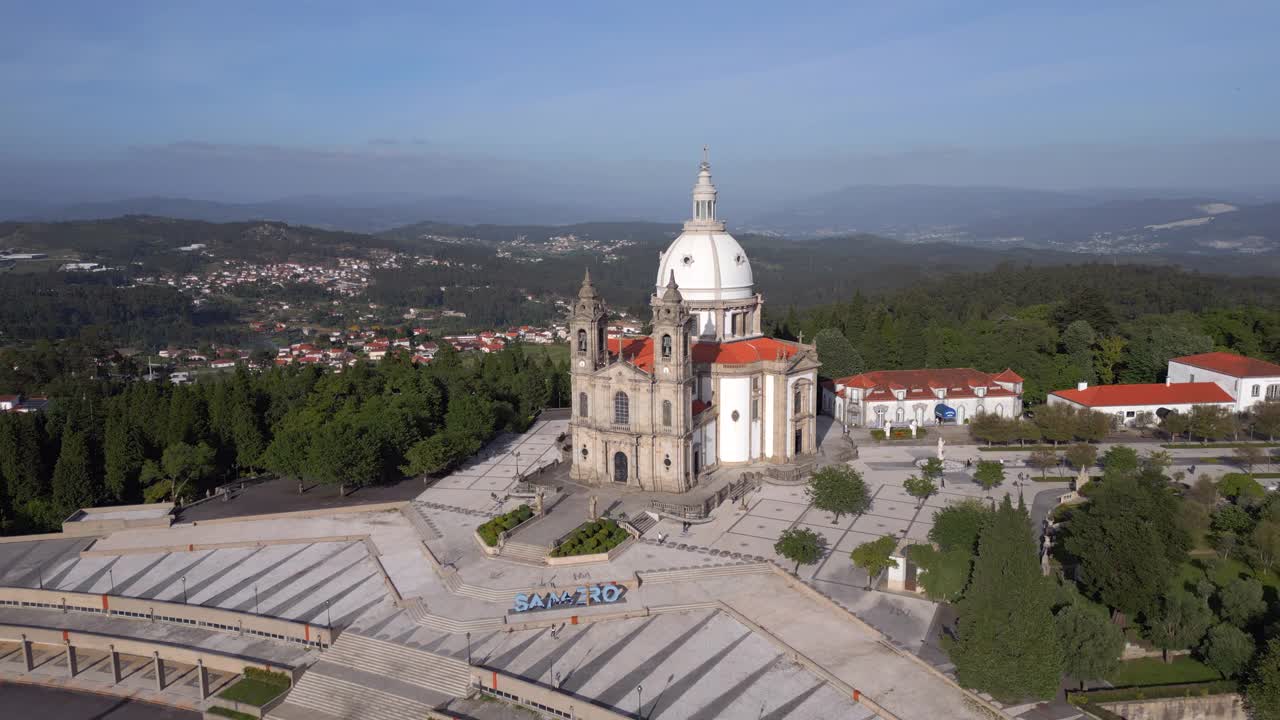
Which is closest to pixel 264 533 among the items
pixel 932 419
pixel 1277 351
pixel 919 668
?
pixel 919 668

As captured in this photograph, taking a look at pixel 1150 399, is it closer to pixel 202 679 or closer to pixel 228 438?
pixel 202 679

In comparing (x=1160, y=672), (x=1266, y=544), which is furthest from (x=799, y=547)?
(x=1266, y=544)

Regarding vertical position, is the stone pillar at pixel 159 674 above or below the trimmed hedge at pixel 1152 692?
below

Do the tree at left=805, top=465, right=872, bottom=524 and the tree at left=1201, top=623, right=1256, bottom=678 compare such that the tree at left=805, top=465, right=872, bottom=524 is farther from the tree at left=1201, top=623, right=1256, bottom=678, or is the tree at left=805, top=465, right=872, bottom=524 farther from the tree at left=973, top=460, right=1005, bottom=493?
the tree at left=1201, top=623, right=1256, bottom=678

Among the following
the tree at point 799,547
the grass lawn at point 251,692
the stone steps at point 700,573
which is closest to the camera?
the grass lawn at point 251,692

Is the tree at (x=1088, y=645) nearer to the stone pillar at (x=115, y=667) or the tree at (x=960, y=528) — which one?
the tree at (x=960, y=528)

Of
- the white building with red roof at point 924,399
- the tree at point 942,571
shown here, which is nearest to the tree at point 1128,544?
the tree at point 942,571
